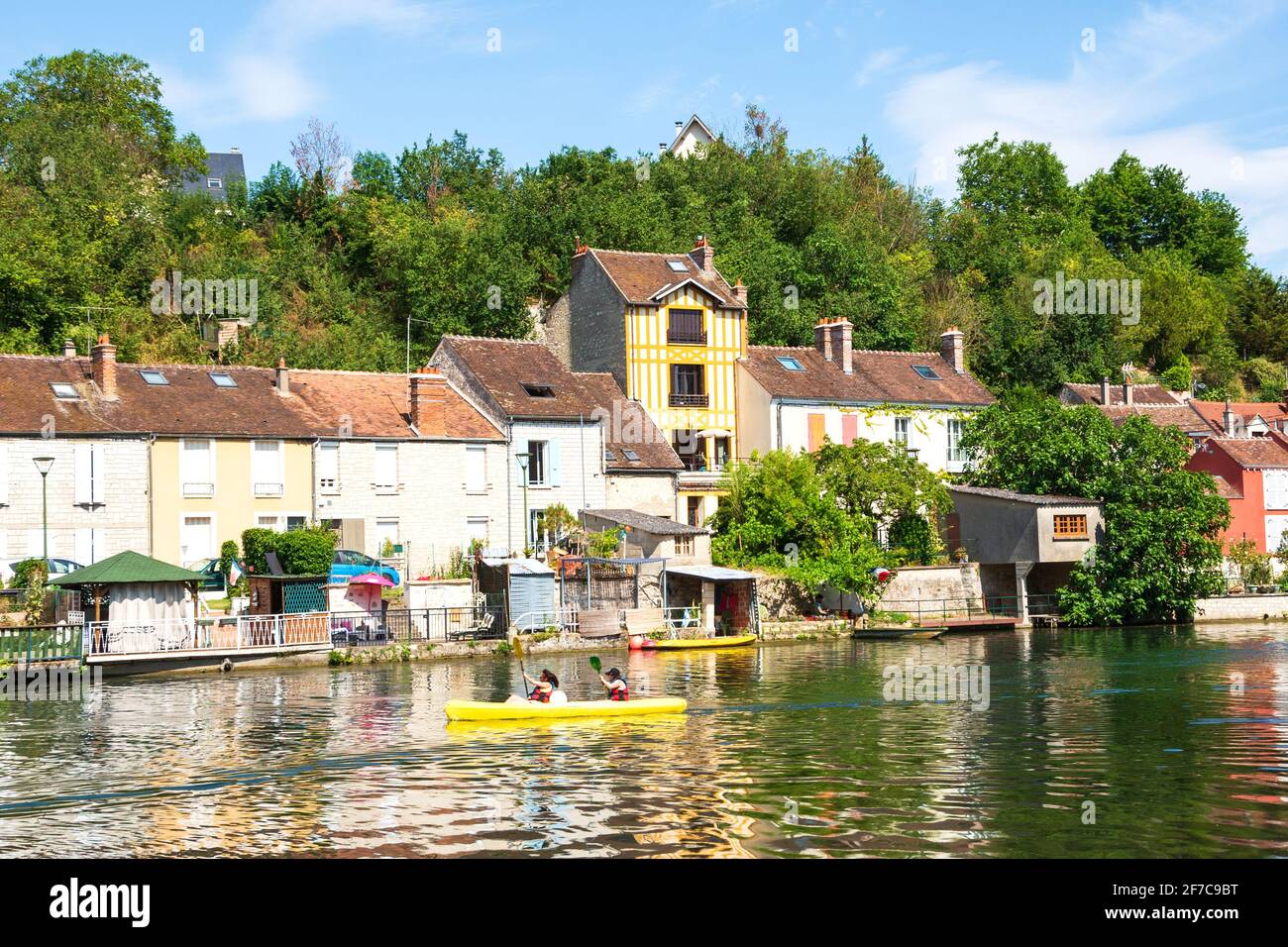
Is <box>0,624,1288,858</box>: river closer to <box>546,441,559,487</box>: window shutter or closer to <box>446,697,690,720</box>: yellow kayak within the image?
<box>446,697,690,720</box>: yellow kayak

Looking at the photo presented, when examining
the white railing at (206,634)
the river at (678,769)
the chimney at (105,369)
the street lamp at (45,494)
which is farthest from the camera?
the chimney at (105,369)

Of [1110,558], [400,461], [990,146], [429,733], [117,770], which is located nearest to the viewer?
[117,770]

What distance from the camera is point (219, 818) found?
19.4 metres

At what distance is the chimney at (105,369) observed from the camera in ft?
153

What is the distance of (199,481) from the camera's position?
153ft

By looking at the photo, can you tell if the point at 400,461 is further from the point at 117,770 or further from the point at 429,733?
the point at 117,770

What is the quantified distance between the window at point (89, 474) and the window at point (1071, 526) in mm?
36452

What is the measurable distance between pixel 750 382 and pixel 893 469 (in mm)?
7999

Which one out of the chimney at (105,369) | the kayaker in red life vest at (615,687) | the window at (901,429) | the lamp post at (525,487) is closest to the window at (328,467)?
the lamp post at (525,487)

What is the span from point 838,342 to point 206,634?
33.7 meters

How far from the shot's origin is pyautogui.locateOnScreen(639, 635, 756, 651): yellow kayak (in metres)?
46.4

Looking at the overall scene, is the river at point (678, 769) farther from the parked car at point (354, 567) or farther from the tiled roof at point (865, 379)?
the tiled roof at point (865, 379)
